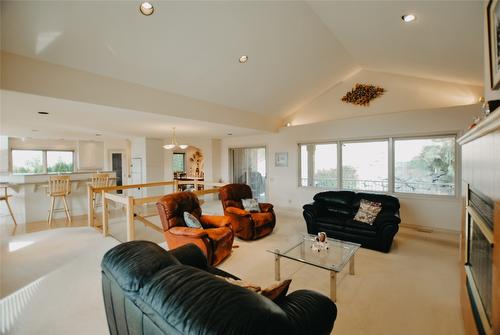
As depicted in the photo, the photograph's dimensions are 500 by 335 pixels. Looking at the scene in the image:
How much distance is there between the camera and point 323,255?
2719 millimetres

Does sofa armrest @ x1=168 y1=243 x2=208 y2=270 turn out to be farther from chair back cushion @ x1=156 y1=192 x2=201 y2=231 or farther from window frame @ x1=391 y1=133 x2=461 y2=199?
window frame @ x1=391 y1=133 x2=461 y2=199

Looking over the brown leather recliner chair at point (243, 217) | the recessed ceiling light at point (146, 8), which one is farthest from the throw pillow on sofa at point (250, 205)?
the recessed ceiling light at point (146, 8)

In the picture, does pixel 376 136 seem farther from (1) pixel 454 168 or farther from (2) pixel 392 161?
(1) pixel 454 168

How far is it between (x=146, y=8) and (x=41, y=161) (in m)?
9.72

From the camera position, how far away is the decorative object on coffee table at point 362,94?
5180 millimetres

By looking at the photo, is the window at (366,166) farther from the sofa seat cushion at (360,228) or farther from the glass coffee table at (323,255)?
the glass coffee table at (323,255)

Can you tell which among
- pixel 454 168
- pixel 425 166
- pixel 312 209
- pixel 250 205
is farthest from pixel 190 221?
pixel 454 168

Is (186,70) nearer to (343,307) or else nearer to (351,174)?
(343,307)

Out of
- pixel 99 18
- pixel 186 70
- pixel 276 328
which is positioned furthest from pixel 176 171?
pixel 276 328

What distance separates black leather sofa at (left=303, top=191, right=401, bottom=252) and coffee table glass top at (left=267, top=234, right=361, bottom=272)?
89 cm

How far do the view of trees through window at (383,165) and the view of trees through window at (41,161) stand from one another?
31.9 ft

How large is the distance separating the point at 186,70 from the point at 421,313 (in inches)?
167

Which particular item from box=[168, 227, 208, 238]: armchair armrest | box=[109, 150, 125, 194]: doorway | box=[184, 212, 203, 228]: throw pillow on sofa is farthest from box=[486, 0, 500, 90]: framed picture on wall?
box=[109, 150, 125, 194]: doorway

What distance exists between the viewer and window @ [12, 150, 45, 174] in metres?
8.28
